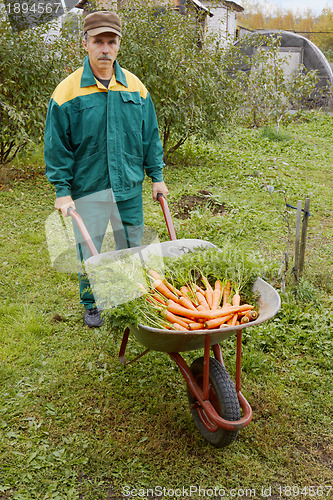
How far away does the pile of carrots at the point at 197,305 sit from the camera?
2.27 metres

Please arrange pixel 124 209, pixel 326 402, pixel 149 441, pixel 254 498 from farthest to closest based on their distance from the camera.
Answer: pixel 124 209, pixel 326 402, pixel 149 441, pixel 254 498

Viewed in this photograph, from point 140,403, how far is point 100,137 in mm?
1750

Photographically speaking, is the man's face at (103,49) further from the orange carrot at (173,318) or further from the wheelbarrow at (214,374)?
the orange carrot at (173,318)

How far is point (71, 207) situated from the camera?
2.88 metres

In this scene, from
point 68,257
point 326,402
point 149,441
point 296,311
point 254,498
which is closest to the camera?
point 254,498

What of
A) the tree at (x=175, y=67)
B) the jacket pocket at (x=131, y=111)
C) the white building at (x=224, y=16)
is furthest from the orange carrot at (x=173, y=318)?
the white building at (x=224, y=16)

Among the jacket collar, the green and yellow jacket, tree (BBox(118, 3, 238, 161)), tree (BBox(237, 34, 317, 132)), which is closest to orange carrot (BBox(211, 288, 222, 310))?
the green and yellow jacket

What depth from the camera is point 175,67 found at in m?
6.92

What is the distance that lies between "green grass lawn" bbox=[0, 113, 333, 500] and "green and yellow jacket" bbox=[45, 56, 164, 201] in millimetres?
988

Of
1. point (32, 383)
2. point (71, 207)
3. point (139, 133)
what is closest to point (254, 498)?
point (32, 383)

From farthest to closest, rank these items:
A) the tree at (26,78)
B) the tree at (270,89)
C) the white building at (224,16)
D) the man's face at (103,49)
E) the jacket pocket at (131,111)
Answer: the white building at (224,16)
the tree at (270,89)
the tree at (26,78)
the jacket pocket at (131,111)
the man's face at (103,49)

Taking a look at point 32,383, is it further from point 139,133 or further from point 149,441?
point 139,133

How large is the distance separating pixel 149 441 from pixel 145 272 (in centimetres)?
96

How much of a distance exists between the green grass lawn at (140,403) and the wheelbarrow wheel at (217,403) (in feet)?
0.33
